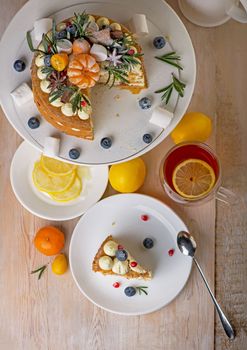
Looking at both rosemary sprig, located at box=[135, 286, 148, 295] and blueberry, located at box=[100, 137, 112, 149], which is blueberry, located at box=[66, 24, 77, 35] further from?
rosemary sprig, located at box=[135, 286, 148, 295]

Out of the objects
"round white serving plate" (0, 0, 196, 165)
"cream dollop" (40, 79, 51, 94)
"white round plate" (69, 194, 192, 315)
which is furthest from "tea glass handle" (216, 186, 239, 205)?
"cream dollop" (40, 79, 51, 94)

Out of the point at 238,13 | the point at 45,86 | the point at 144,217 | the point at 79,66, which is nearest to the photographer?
the point at 79,66

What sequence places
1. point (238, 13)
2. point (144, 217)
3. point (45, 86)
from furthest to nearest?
1. point (144, 217)
2. point (238, 13)
3. point (45, 86)

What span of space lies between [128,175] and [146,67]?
319 mm

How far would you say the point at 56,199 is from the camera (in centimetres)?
170

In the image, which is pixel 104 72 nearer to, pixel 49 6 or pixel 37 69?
pixel 37 69

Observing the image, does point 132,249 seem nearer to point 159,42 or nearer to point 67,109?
point 67,109

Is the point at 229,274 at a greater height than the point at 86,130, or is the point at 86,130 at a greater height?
the point at 86,130

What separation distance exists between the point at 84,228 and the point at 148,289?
0.90 feet

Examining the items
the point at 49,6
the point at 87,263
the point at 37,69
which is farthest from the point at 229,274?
the point at 49,6

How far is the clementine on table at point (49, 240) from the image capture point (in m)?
1.65

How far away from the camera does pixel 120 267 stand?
1.64 metres

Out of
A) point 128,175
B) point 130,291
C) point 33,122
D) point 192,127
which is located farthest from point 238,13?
point 130,291

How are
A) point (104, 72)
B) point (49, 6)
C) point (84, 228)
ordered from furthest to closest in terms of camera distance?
1. point (84, 228)
2. point (49, 6)
3. point (104, 72)
